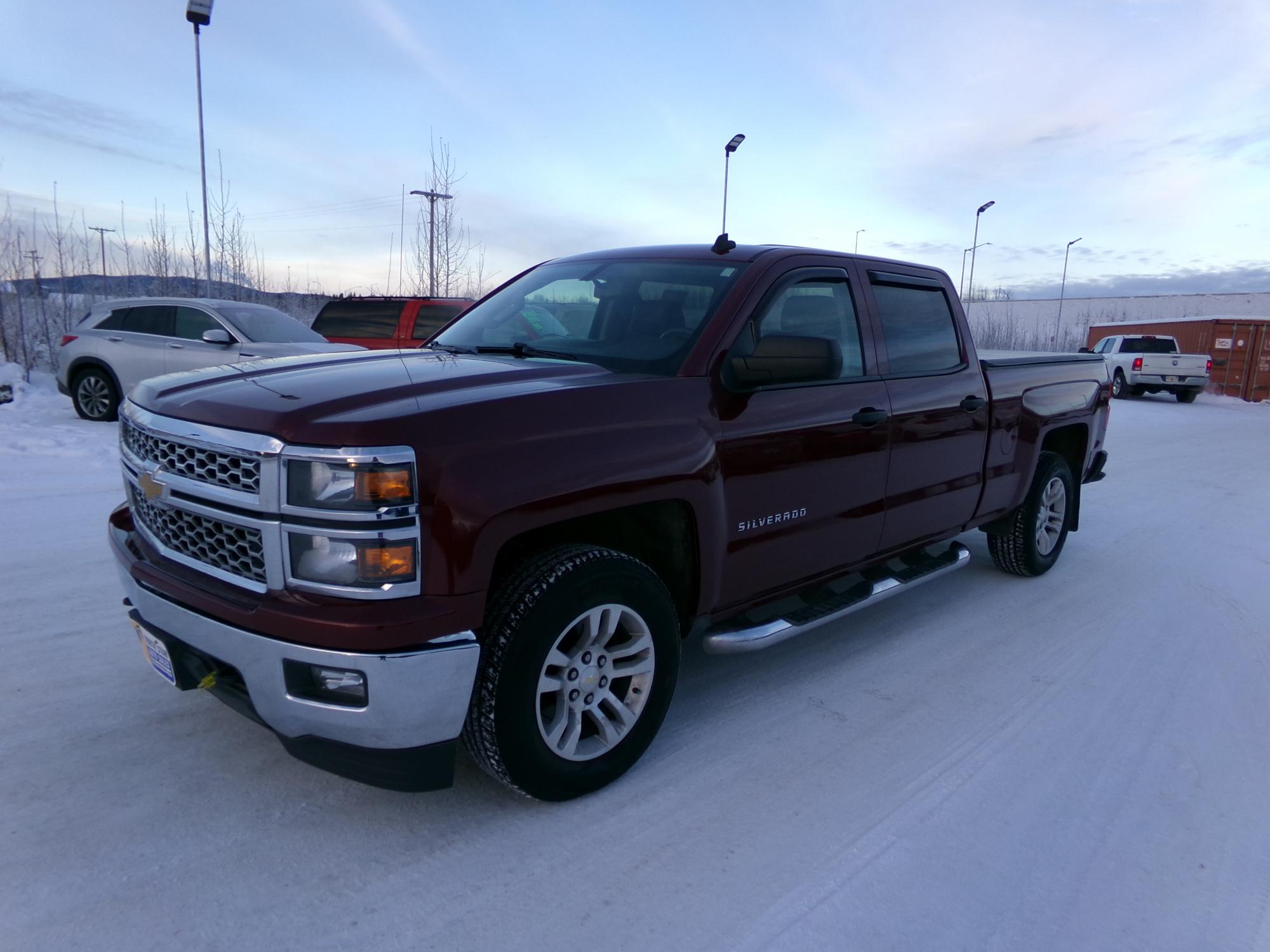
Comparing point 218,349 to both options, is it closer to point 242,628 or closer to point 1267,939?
point 242,628


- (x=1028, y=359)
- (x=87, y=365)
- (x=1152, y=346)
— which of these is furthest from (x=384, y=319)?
(x=1152, y=346)

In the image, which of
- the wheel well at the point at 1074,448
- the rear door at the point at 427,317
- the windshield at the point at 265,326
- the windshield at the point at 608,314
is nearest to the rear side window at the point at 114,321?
the windshield at the point at 265,326

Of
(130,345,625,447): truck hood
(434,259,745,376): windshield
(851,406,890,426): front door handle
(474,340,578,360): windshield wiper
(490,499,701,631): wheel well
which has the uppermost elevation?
(434,259,745,376): windshield

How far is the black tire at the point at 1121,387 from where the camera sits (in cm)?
2358

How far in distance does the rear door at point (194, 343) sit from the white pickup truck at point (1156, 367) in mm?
21080

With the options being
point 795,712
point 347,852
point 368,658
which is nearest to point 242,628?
point 368,658

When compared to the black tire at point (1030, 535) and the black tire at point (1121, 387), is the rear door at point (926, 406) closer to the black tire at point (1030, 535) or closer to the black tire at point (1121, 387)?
the black tire at point (1030, 535)

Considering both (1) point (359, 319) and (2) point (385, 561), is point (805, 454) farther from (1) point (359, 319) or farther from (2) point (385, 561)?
(1) point (359, 319)

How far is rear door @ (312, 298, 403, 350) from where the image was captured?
12211 mm

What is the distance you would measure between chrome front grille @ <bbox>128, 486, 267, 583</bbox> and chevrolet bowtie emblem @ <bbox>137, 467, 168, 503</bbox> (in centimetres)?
4

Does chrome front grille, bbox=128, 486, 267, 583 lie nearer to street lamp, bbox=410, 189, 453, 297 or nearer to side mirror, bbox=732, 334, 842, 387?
side mirror, bbox=732, 334, 842, 387

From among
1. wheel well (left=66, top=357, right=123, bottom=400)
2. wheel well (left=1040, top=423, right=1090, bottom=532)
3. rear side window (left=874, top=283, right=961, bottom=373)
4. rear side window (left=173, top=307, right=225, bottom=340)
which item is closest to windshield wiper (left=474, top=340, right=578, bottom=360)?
rear side window (left=874, top=283, right=961, bottom=373)

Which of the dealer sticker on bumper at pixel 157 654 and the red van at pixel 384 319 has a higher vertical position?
the red van at pixel 384 319

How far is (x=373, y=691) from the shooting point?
229 centimetres
